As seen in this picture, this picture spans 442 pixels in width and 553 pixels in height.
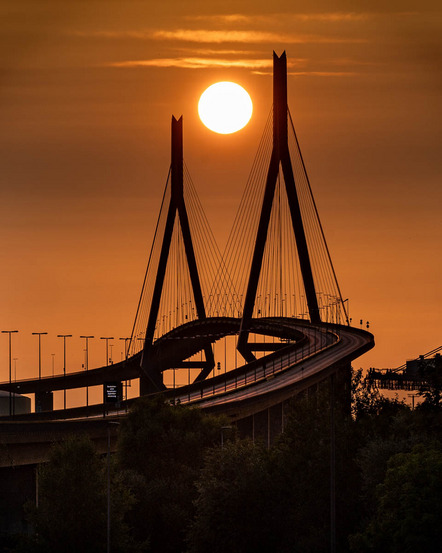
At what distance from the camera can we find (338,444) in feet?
295

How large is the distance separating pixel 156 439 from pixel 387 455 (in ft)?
79.0

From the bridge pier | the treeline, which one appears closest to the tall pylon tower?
the bridge pier

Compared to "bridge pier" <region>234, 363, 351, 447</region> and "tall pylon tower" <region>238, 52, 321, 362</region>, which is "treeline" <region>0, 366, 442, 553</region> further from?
"tall pylon tower" <region>238, 52, 321, 362</region>

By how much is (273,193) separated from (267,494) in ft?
228

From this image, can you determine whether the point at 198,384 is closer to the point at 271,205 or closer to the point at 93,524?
the point at 271,205

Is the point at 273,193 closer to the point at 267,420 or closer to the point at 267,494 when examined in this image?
the point at 267,420

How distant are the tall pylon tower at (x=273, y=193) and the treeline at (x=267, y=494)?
5772 cm

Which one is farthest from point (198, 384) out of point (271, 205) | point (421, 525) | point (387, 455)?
point (421, 525)

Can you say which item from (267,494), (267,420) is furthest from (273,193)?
(267,494)

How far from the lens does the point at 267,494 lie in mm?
86562

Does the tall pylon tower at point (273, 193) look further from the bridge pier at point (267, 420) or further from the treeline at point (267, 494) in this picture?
the treeline at point (267, 494)

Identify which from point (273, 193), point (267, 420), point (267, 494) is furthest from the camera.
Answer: point (273, 193)

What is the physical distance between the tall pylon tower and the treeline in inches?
2272


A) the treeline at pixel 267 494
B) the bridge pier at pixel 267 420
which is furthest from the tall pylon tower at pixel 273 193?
the treeline at pixel 267 494
